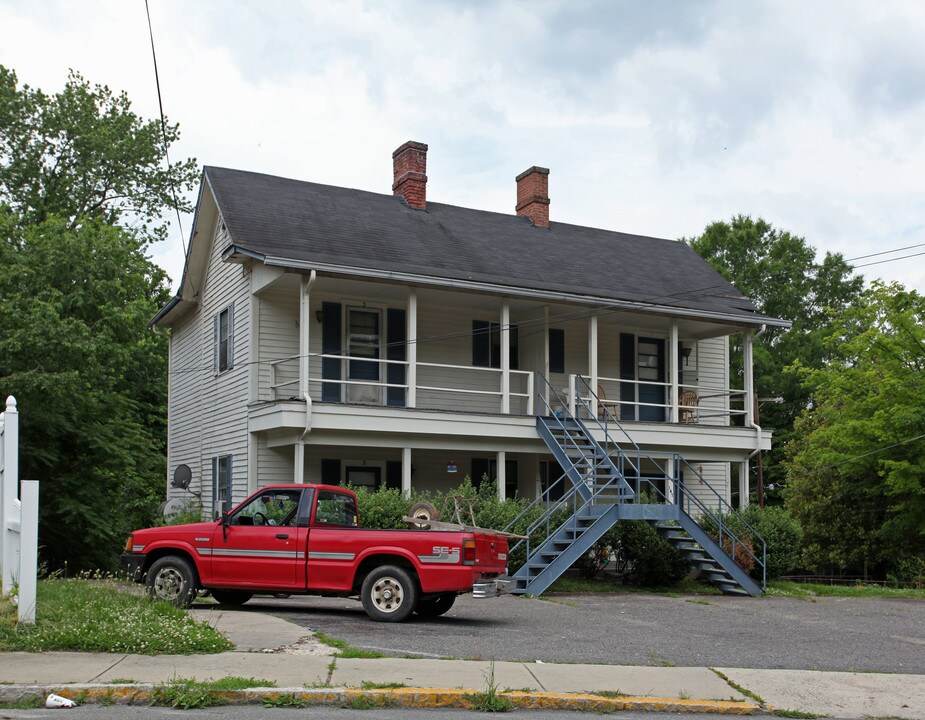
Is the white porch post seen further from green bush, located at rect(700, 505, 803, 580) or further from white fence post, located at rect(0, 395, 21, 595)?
white fence post, located at rect(0, 395, 21, 595)

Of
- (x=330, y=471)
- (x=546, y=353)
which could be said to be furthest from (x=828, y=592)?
(x=330, y=471)

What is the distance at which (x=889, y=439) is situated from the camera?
30.9 m

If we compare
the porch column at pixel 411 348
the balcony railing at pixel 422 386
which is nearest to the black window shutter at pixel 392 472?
the balcony railing at pixel 422 386

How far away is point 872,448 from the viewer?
1245 inches

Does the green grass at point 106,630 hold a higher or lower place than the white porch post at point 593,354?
lower

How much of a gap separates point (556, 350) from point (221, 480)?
337 inches

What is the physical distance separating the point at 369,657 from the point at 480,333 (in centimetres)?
1541

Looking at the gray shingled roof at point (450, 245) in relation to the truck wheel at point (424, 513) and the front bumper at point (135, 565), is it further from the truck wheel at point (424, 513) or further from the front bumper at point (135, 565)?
the front bumper at point (135, 565)

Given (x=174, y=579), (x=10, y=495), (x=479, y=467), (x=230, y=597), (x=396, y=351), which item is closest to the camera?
(x=10, y=495)

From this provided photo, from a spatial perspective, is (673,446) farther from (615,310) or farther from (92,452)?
(92,452)

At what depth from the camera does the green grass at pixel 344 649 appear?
10.1 m

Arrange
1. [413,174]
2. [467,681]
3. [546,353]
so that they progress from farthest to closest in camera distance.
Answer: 1. [413,174]
2. [546,353]
3. [467,681]

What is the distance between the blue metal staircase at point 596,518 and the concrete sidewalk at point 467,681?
25.5 feet

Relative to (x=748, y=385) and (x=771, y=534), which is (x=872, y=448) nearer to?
(x=748, y=385)
